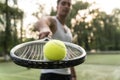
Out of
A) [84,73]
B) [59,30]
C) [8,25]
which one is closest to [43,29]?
[59,30]

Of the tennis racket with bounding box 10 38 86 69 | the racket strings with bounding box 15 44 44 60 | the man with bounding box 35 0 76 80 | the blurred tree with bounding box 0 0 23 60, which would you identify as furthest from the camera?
the blurred tree with bounding box 0 0 23 60

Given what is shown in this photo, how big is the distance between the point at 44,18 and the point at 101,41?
23.4 metres

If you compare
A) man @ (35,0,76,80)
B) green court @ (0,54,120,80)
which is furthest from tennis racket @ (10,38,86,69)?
green court @ (0,54,120,80)

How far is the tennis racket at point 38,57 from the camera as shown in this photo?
3.67ft

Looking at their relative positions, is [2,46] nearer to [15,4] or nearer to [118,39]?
[15,4]

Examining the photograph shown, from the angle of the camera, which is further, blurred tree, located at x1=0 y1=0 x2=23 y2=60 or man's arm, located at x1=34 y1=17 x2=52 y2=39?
blurred tree, located at x1=0 y1=0 x2=23 y2=60

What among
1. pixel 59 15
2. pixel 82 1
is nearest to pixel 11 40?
pixel 82 1

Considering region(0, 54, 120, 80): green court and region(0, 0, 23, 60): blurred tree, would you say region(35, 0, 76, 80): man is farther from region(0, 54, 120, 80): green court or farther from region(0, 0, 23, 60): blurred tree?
region(0, 0, 23, 60): blurred tree

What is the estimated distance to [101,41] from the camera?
971 inches

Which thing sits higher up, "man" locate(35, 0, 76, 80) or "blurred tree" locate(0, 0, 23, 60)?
"man" locate(35, 0, 76, 80)

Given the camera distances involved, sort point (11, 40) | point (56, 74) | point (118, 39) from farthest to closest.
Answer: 1. point (118, 39)
2. point (11, 40)
3. point (56, 74)

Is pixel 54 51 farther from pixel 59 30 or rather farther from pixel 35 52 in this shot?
pixel 59 30

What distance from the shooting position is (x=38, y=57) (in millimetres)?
1229

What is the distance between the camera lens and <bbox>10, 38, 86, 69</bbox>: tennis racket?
3.67 feet
